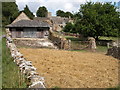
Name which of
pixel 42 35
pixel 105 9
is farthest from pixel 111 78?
pixel 42 35

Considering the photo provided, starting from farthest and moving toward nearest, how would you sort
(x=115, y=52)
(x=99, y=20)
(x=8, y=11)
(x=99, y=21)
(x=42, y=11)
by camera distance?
(x=42, y=11) < (x=8, y=11) < (x=99, y=20) < (x=99, y=21) < (x=115, y=52)

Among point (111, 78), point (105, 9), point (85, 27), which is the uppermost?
point (105, 9)

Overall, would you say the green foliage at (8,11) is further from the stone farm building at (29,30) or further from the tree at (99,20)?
the tree at (99,20)

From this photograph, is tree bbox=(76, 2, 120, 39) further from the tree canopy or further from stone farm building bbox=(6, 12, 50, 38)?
stone farm building bbox=(6, 12, 50, 38)

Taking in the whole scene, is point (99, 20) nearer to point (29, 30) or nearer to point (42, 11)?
point (29, 30)

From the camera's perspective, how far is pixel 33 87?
A: 584cm

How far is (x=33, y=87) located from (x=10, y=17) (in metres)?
57.5

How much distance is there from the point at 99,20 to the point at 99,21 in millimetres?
455

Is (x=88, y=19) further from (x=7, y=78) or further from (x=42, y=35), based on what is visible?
(x=7, y=78)

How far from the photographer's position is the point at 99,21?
31078 mm

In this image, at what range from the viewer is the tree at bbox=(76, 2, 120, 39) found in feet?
101

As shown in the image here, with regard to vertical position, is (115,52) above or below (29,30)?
below

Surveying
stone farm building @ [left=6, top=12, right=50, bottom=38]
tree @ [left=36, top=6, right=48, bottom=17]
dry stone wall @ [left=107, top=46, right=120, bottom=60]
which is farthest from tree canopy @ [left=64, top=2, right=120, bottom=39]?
tree @ [left=36, top=6, right=48, bottom=17]

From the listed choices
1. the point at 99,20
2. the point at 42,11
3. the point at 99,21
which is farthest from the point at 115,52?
the point at 42,11
